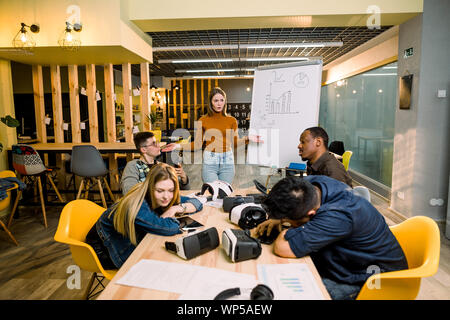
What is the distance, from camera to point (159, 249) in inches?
62.2

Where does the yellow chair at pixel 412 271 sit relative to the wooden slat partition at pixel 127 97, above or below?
below

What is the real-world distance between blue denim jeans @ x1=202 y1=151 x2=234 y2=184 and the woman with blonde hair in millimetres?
1315

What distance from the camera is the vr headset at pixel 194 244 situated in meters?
1.44

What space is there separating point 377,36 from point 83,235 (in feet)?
19.8

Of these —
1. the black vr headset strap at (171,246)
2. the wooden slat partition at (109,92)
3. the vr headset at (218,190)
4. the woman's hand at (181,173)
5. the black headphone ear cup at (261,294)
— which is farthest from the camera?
the wooden slat partition at (109,92)

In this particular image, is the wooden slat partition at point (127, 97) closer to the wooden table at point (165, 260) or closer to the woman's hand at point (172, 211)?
the woman's hand at point (172, 211)

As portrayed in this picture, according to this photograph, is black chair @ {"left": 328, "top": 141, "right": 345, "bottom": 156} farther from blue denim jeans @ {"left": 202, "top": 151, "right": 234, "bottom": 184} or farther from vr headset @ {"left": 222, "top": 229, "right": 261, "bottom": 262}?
vr headset @ {"left": 222, "top": 229, "right": 261, "bottom": 262}

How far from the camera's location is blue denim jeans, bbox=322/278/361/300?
151 centimetres

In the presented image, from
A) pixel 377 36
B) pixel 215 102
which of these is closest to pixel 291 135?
pixel 215 102

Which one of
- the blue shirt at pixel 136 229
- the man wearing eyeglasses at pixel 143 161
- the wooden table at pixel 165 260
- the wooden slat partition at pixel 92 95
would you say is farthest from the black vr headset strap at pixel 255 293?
the wooden slat partition at pixel 92 95

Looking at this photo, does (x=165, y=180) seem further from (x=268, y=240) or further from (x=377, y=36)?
(x=377, y=36)

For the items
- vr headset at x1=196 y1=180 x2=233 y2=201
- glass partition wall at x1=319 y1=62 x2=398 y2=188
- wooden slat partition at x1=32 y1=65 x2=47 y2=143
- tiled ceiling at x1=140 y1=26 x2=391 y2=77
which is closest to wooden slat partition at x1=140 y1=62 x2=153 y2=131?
tiled ceiling at x1=140 y1=26 x2=391 y2=77

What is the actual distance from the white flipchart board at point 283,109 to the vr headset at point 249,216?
6.49 ft
